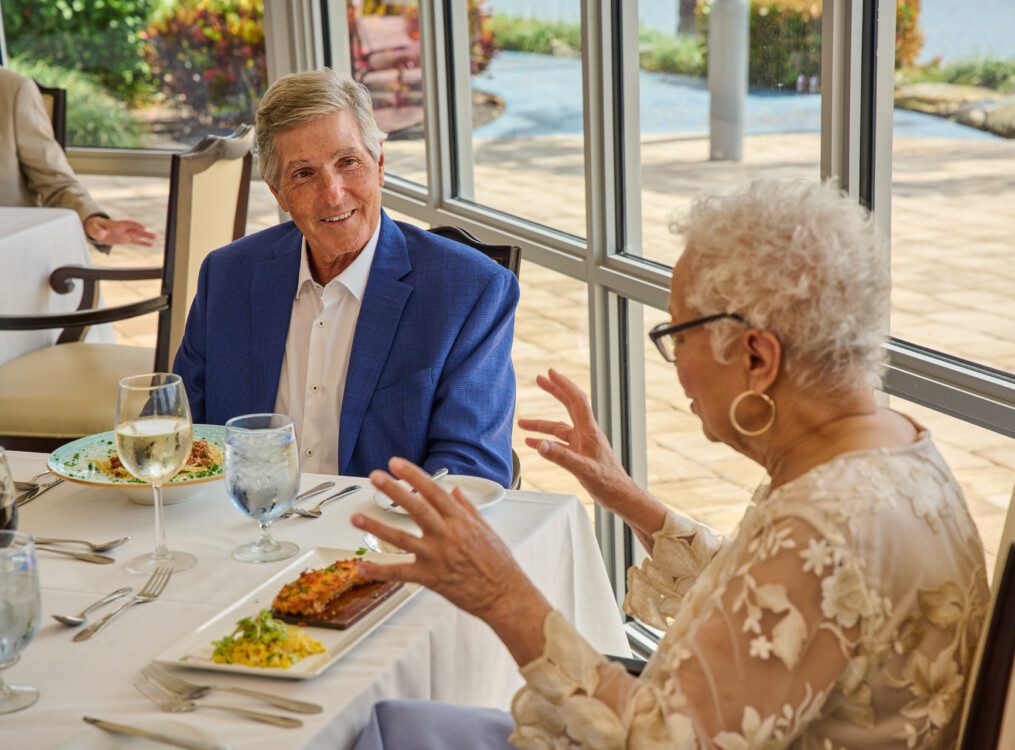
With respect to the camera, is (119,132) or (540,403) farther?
(119,132)

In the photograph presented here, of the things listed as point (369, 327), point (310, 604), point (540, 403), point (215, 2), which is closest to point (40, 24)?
point (215, 2)

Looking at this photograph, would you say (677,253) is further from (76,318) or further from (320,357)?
(76,318)

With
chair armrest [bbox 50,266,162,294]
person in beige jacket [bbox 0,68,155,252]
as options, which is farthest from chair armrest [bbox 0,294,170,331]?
person in beige jacket [bbox 0,68,155,252]

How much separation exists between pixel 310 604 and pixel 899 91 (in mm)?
1502

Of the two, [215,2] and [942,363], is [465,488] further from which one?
[215,2]

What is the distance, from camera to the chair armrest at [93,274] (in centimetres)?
378

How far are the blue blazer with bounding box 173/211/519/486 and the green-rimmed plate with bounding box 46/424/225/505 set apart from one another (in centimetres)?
41

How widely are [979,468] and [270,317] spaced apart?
1.36 m

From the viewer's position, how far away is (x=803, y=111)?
2.50 m

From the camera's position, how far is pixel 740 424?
1353 millimetres

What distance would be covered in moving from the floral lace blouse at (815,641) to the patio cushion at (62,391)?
2.23 metres

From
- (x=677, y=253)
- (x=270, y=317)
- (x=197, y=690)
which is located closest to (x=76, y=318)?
(x=270, y=317)

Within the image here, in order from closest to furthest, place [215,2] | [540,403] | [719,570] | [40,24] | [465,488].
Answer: [719,570]
[465,488]
[540,403]
[215,2]
[40,24]


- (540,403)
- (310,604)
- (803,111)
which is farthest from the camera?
(540,403)
